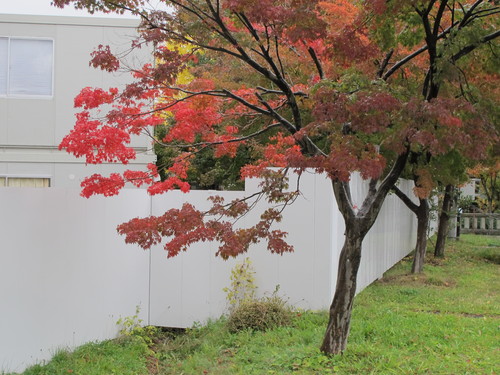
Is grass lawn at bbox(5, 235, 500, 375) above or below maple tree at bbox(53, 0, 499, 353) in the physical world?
below

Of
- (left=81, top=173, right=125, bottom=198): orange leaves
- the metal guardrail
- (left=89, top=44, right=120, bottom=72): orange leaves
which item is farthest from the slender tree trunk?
the metal guardrail

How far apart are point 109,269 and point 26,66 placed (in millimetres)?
6441

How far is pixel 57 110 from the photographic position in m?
11.4

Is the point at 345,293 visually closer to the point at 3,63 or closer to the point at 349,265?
the point at 349,265

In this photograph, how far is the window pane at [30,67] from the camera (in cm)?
1119

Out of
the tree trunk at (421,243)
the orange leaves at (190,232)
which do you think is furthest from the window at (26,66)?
the tree trunk at (421,243)

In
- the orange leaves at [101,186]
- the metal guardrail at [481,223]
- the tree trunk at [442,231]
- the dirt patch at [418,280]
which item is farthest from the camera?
the metal guardrail at [481,223]

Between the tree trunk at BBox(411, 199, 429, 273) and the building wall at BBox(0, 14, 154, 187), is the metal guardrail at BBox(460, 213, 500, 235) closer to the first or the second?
the tree trunk at BBox(411, 199, 429, 273)

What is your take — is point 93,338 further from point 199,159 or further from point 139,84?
point 199,159

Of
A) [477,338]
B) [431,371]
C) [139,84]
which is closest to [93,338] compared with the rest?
[139,84]

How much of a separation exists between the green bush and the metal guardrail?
1397 cm

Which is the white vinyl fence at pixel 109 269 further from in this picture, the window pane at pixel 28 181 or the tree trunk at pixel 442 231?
the tree trunk at pixel 442 231

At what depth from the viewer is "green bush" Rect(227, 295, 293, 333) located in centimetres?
653

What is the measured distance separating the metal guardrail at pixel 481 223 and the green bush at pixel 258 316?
45.8ft
